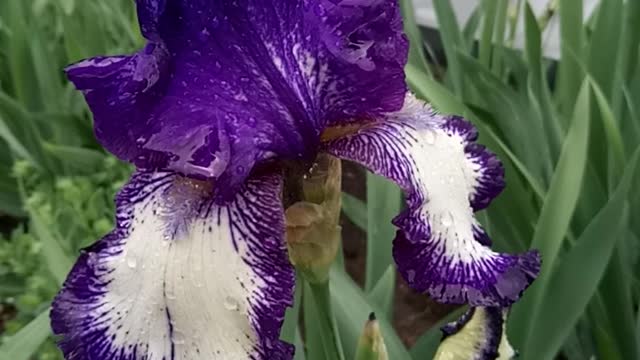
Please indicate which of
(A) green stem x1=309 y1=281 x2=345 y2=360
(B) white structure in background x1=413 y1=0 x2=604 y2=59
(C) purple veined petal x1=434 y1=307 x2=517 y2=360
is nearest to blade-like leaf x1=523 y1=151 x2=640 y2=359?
(C) purple veined petal x1=434 y1=307 x2=517 y2=360

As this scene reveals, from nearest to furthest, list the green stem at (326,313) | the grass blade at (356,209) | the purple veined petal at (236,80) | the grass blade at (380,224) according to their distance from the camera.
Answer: the purple veined petal at (236,80)
the green stem at (326,313)
the grass blade at (380,224)
the grass blade at (356,209)

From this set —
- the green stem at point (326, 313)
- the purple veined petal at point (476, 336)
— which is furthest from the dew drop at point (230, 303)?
the purple veined petal at point (476, 336)

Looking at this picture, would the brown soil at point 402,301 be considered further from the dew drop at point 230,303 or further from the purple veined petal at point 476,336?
the dew drop at point 230,303

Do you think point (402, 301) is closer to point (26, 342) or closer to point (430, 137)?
point (26, 342)

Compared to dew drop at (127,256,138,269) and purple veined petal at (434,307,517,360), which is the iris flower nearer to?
dew drop at (127,256,138,269)

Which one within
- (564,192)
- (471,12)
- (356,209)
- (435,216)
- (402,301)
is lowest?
(402,301)

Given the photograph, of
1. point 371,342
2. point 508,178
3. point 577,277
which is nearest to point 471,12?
point 508,178
